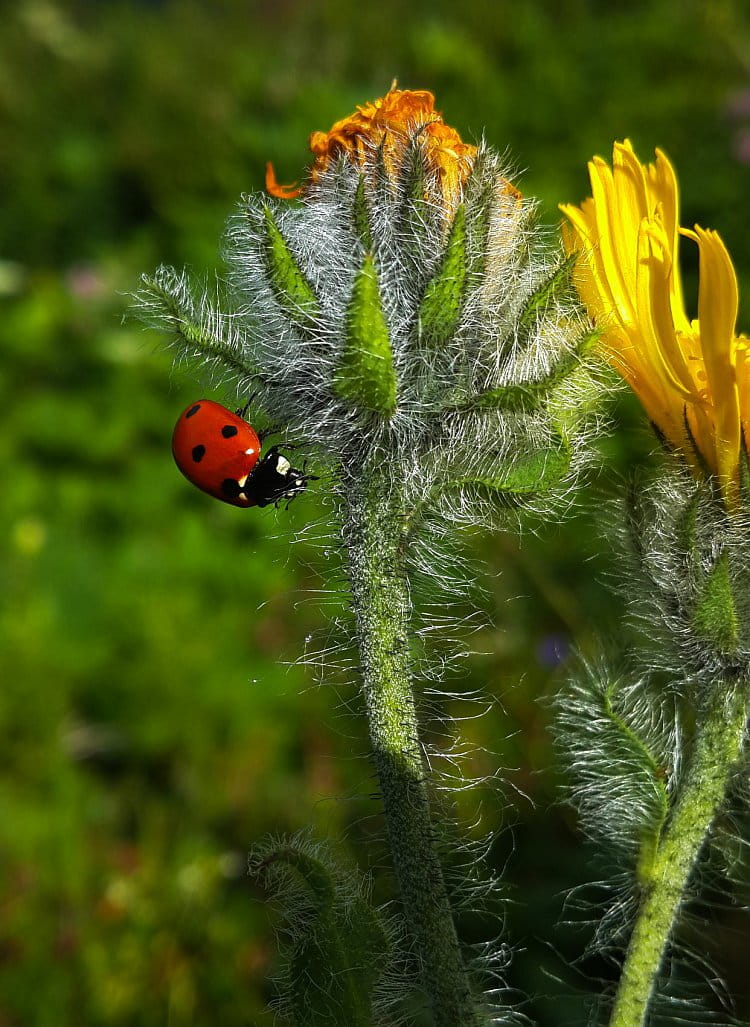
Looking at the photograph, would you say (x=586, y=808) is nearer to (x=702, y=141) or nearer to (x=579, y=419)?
Result: (x=579, y=419)

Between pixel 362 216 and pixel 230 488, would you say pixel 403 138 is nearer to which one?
pixel 362 216

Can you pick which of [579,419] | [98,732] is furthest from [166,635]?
[579,419]

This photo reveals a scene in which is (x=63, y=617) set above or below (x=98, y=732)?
above

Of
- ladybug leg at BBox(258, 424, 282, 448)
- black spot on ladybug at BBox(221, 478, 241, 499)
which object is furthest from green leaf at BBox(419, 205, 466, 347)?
black spot on ladybug at BBox(221, 478, 241, 499)

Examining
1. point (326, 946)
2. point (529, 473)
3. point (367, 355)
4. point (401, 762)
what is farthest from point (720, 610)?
point (326, 946)

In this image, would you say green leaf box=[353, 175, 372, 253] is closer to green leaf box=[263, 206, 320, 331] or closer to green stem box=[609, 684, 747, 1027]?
green leaf box=[263, 206, 320, 331]
